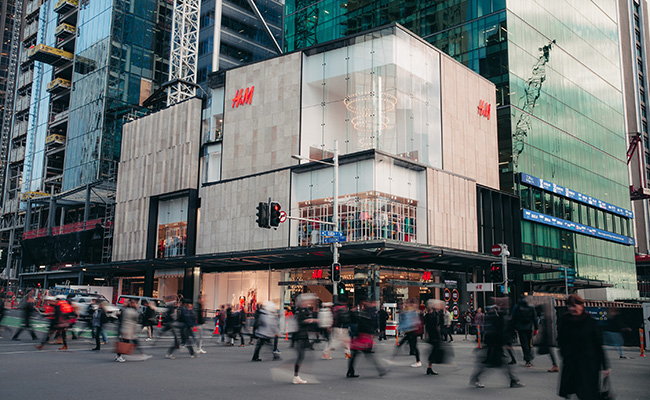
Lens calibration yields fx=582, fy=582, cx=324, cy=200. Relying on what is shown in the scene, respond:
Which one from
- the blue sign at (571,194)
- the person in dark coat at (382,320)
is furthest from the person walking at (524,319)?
the blue sign at (571,194)

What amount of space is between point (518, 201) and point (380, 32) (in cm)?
1759

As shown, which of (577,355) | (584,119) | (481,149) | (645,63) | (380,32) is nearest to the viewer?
(577,355)

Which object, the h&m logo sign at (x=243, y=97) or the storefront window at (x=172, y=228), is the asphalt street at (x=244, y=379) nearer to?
the h&m logo sign at (x=243, y=97)

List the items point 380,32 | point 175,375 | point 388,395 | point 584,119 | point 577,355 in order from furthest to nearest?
point 584,119 → point 380,32 → point 175,375 → point 388,395 → point 577,355

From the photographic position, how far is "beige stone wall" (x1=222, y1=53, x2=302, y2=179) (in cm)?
3734

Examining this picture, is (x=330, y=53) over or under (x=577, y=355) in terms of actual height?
over

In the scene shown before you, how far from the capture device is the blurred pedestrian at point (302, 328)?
11734mm

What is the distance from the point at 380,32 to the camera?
116 feet

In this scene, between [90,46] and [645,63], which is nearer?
[90,46]

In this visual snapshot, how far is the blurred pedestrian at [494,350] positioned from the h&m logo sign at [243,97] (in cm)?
3062

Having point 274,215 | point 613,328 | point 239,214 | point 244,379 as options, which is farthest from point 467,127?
point 244,379

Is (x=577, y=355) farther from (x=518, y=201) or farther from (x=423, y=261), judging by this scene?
(x=518, y=201)

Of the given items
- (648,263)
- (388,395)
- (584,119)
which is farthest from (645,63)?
(388,395)

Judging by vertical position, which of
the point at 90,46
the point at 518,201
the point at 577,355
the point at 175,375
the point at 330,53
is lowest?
the point at 175,375
